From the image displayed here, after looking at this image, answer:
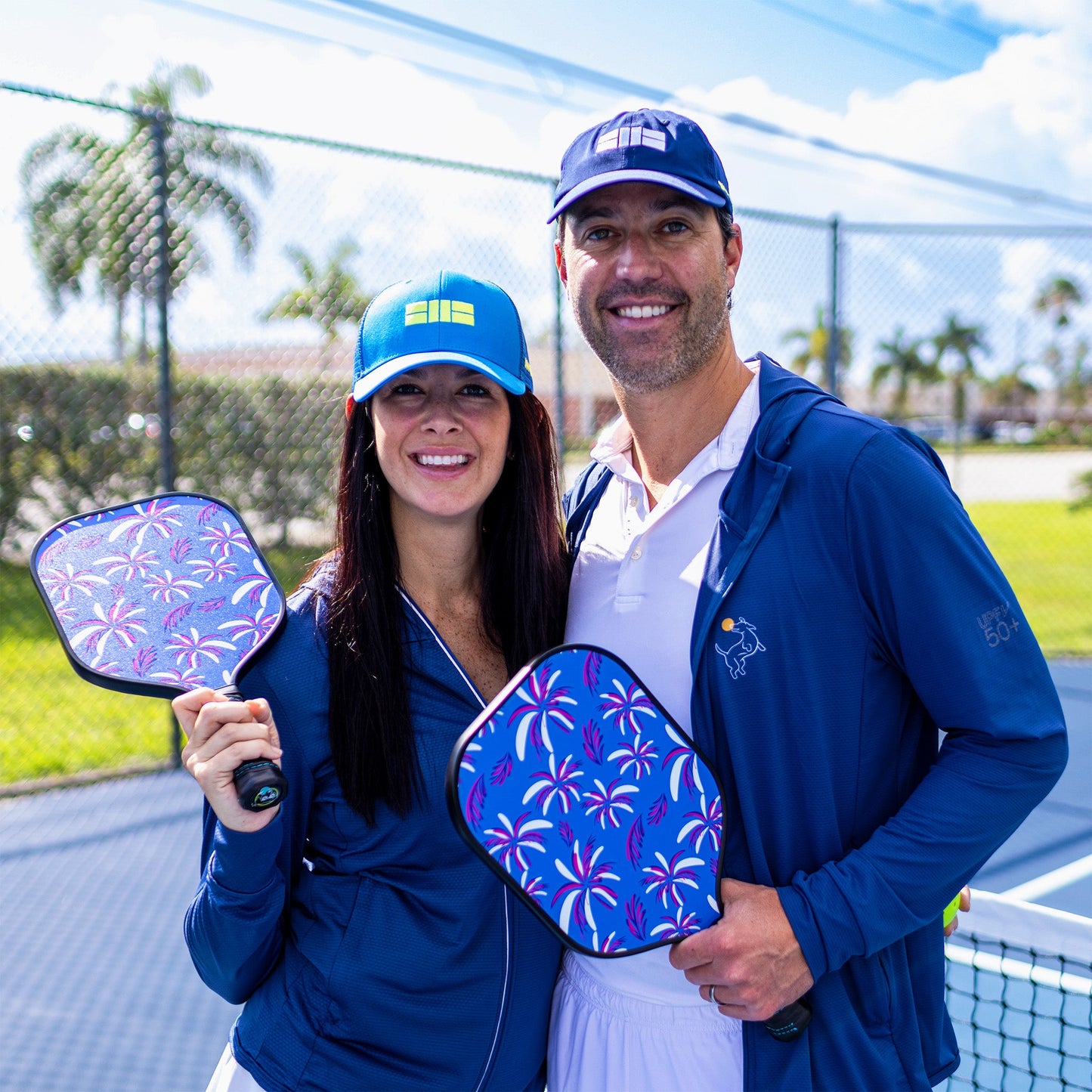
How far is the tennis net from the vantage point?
2238 millimetres

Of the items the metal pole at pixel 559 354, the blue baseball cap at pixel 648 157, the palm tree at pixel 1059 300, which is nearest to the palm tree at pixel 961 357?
the palm tree at pixel 1059 300

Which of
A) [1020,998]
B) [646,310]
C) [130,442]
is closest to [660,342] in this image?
[646,310]

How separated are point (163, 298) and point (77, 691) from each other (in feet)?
11.9

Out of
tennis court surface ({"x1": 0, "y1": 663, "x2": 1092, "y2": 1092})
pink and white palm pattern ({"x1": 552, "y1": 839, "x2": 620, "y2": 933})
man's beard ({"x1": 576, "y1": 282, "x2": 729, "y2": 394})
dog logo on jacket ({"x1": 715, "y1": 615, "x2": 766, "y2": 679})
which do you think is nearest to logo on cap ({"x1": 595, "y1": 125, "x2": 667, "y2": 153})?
man's beard ({"x1": 576, "y1": 282, "x2": 729, "y2": 394})

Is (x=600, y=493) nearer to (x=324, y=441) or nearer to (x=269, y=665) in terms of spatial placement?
(x=269, y=665)

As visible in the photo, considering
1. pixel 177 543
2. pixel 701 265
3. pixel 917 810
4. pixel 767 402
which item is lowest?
pixel 917 810

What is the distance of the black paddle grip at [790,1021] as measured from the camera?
5.00 feet

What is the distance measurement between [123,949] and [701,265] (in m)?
3.08

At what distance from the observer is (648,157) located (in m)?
1.76

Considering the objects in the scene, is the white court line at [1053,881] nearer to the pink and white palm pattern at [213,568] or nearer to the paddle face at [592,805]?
the paddle face at [592,805]

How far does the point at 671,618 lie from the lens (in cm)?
172

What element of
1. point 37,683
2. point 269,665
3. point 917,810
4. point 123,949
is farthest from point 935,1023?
point 37,683

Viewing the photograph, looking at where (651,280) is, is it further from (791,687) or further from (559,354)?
(559,354)

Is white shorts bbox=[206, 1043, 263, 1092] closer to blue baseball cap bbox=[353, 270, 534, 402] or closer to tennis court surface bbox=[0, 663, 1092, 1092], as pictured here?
blue baseball cap bbox=[353, 270, 534, 402]
